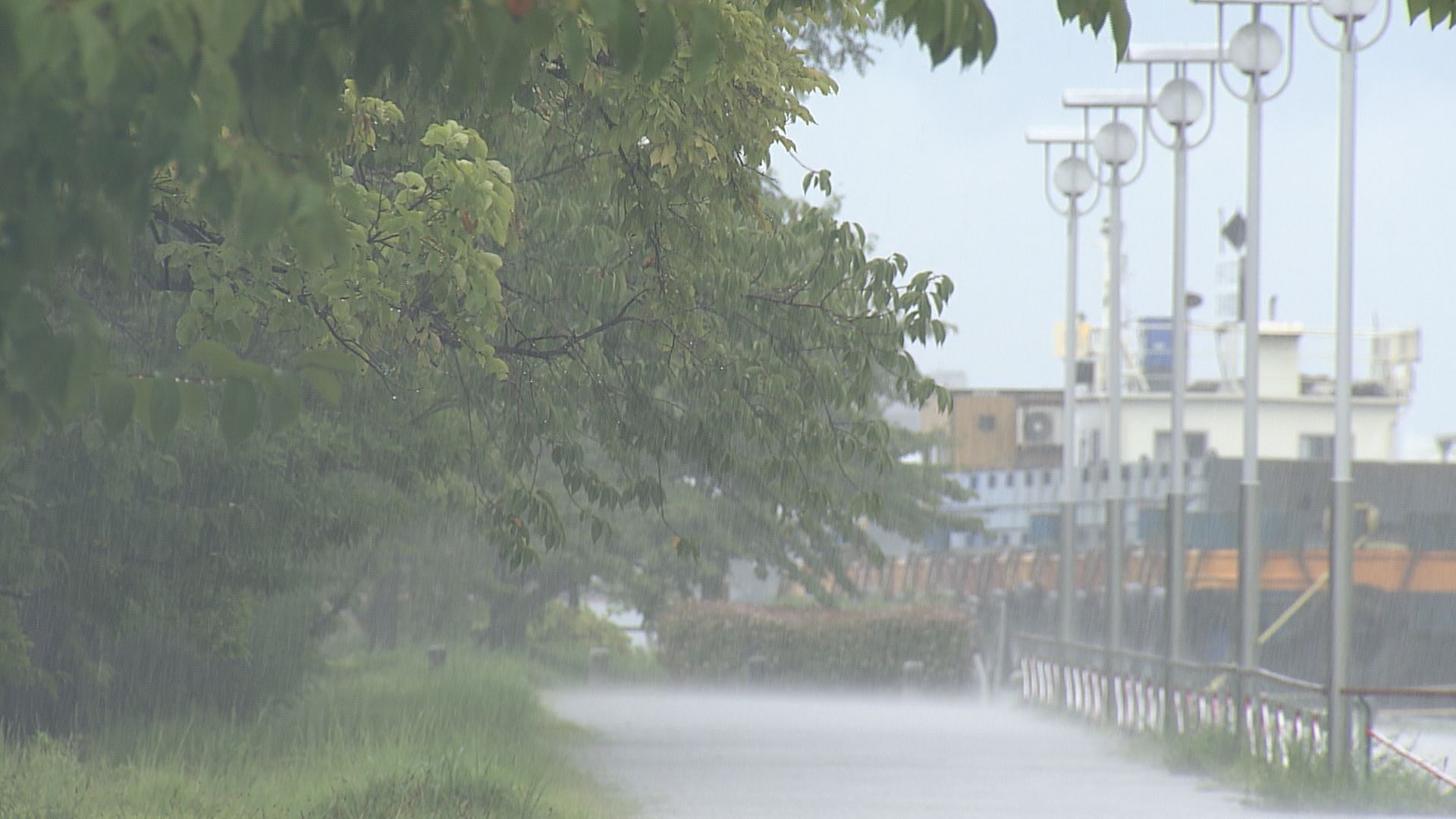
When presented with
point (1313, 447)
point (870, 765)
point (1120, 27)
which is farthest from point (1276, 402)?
point (1120, 27)

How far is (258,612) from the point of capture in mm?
17312

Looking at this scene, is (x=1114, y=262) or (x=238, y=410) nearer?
(x=238, y=410)

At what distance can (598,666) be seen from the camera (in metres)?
32.4

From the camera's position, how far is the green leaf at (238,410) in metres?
3.58

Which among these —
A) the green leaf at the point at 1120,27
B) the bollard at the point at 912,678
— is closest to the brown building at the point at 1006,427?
the bollard at the point at 912,678

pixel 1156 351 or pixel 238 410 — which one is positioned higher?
pixel 1156 351

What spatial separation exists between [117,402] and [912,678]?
28395mm

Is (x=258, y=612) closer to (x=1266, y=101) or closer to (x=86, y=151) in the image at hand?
(x=1266, y=101)

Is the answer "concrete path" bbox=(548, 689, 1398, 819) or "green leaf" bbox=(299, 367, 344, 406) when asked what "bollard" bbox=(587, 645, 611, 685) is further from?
"green leaf" bbox=(299, 367, 344, 406)

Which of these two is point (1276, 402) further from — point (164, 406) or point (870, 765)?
point (164, 406)

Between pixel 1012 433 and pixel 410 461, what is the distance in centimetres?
4718

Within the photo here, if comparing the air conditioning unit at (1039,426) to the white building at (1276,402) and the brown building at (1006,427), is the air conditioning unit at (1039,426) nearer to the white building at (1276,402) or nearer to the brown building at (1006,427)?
the brown building at (1006,427)

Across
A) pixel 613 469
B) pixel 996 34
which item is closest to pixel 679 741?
pixel 613 469

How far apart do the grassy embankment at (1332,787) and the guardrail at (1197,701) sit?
0.11 metres
